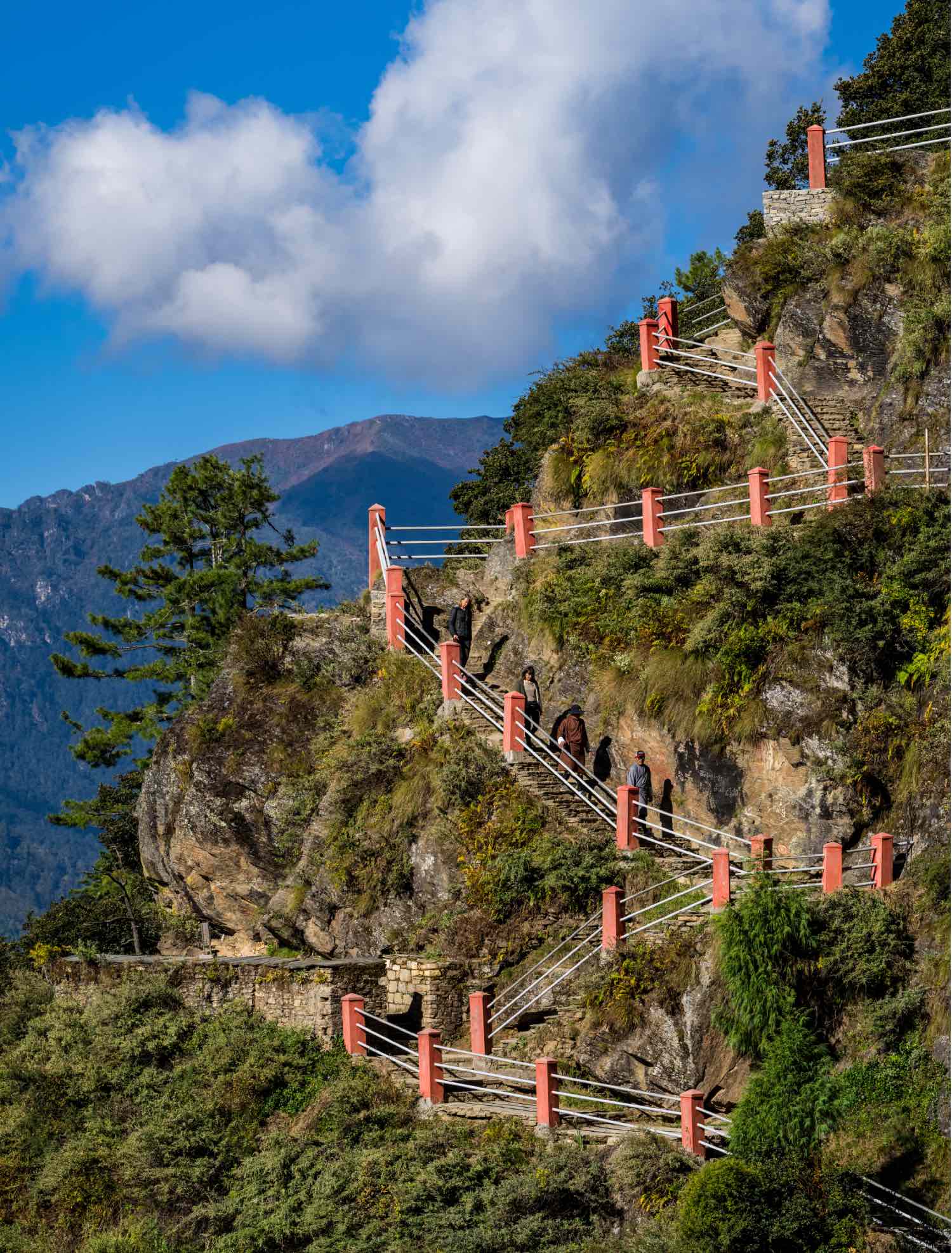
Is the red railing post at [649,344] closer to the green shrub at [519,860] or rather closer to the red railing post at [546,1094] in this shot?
the green shrub at [519,860]

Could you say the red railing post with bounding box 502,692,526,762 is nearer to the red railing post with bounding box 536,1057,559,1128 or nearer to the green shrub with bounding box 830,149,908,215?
the red railing post with bounding box 536,1057,559,1128

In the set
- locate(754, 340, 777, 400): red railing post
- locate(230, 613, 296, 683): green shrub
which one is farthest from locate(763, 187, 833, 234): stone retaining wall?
locate(230, 613, 296, 683): green shrub

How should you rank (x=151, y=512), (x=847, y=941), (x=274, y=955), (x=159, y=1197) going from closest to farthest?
1. (x=847, y=941)
2. (x=159, y=1197)
3. (x=274, y=955)
4. (x=151, y=512)

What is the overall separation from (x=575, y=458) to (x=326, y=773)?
7.57 meters

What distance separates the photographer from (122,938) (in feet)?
125

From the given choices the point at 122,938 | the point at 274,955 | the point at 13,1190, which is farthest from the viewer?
the point at 122,938

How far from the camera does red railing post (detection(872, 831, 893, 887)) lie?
23000mm

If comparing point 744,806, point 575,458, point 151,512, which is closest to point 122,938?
point 151,512

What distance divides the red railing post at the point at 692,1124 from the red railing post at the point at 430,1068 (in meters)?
4.25

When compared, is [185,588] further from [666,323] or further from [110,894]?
[666,323]

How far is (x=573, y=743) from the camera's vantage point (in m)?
28.1

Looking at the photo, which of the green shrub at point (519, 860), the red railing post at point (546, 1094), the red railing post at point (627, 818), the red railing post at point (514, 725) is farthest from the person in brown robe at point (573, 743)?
the red railing post at point (546, 1094)

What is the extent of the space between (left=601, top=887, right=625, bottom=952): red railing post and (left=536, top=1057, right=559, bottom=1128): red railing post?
7.64ft

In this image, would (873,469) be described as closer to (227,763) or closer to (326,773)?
(326,773)
